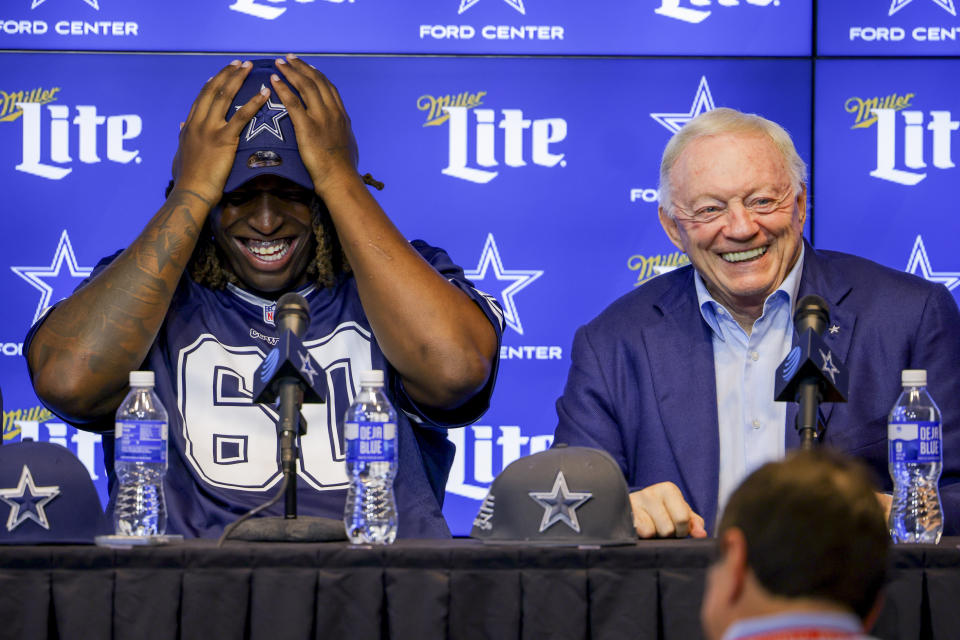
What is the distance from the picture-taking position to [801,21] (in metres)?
3.95

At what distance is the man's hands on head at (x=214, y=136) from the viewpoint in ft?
8.14

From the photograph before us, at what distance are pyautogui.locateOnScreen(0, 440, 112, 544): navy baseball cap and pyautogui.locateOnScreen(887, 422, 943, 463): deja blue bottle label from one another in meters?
1.25

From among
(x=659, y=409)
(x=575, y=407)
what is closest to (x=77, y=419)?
(x=575, y=407)

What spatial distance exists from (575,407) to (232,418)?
703mm

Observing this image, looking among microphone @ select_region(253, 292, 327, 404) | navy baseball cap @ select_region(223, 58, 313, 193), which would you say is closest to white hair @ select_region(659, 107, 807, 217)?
navy baseball cap @ select_region(223, 58, 313, 193)

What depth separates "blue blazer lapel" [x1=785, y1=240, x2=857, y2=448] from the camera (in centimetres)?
243

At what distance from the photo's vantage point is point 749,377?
2531 mm

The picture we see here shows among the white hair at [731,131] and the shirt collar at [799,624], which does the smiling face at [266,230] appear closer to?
the white hair at [731,131]

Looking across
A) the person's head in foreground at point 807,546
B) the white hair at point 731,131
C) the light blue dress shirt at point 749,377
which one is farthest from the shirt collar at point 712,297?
the person's head in foreground at point 807,546

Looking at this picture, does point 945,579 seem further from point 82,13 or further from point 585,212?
point 82,13

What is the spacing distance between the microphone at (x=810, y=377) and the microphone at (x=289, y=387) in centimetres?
73

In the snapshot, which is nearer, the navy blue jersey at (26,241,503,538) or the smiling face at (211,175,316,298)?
the navy blue jersey at (26,241,503,538)

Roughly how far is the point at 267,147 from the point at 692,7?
1979mm

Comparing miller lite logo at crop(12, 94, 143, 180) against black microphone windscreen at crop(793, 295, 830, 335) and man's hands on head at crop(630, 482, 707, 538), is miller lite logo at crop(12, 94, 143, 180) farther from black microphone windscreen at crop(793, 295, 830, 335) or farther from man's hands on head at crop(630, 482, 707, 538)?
black microphone windscreen at crop(793, 295, 830, 335)
